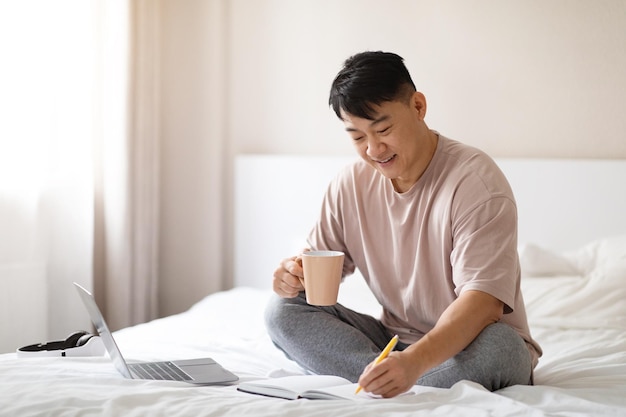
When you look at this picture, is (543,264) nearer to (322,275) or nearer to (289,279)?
(289,279)

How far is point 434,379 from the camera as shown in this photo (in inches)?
60.0

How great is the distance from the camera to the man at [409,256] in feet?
4.90

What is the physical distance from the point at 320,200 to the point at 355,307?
0.71 meters

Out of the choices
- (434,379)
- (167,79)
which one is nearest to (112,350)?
(434,379)

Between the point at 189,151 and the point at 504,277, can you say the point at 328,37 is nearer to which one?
the point at 189,151

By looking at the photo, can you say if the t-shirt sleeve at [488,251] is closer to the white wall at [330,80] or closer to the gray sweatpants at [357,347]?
the gray sweatpants at [357,347]

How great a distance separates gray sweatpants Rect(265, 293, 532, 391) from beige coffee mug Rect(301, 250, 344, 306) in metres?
0.20

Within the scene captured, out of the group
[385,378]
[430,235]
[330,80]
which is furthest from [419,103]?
[330,80]

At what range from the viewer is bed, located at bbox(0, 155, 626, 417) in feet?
4.21

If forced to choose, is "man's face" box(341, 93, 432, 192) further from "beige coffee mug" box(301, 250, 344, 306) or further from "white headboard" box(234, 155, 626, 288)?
"white headboard" box(234, 155, 626, 288)

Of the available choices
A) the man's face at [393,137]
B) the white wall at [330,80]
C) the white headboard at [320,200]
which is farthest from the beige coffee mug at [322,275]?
the white wall at [330,80]

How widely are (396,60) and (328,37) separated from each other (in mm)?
1606

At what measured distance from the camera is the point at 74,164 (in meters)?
2.97

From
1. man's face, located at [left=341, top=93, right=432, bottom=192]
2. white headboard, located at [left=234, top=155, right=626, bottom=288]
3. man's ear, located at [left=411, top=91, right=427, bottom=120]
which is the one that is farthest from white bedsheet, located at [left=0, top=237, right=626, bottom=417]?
man's ear, located at [left=411, top=91, right=427, bottom=120]
